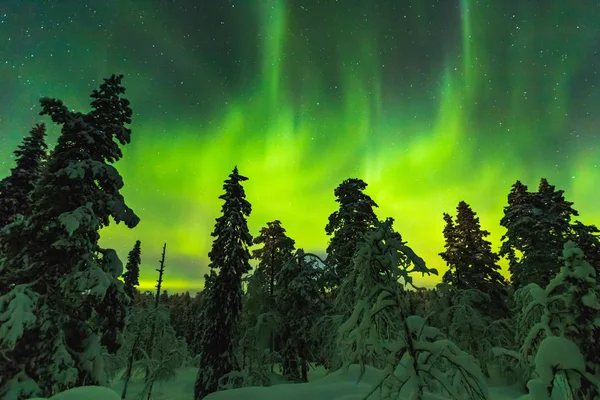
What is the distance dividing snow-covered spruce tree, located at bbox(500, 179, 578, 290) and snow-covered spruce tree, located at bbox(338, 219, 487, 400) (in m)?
20.8

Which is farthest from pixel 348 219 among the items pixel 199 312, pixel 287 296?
pixel 199 312

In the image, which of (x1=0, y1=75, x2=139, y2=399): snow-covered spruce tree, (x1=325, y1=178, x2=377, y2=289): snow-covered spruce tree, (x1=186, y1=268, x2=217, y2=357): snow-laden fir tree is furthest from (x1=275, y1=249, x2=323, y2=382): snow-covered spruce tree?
(x1=0, y1=75, x2=139, y2=399): snow-covered spruce tree

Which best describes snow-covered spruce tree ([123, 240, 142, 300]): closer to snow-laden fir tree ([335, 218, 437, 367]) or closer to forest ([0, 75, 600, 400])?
forest ([0, 75, 600, 400])

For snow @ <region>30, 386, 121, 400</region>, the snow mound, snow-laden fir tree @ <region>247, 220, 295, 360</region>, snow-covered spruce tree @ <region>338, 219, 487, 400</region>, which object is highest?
snow-laden fir tree @ <region>247, 220, 295, 360</region>

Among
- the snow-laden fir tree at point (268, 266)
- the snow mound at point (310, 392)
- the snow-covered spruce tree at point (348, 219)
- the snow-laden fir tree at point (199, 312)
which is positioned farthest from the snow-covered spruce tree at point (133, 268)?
the snow mound at point (310, 392)

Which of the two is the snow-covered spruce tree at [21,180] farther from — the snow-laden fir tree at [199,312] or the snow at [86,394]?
the snow at [86,394]

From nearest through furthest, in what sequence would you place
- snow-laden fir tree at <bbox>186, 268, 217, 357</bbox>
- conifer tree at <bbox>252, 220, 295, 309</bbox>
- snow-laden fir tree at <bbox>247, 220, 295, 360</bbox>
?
snow-laden fir tree at <bbox>186, 268, 217, 357</bbox> < snow-laden fir tree at <bbox>247, 220, 295, 360</bbox> < conifer tree at <bbox>252, 220, 295, 309</bbox>

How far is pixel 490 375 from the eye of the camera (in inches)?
843

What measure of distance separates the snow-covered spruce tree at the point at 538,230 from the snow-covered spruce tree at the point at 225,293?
1815 centimetres

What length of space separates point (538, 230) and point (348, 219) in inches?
502

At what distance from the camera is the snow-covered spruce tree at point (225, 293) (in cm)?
1858

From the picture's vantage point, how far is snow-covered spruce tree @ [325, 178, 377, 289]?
18969 mm

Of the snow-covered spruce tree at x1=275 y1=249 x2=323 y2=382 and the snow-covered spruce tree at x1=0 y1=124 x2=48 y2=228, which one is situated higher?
the snow-covered spruce tree at x1=0 y1=124 x2=48 y2=228

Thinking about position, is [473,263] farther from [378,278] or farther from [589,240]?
[378,278]
